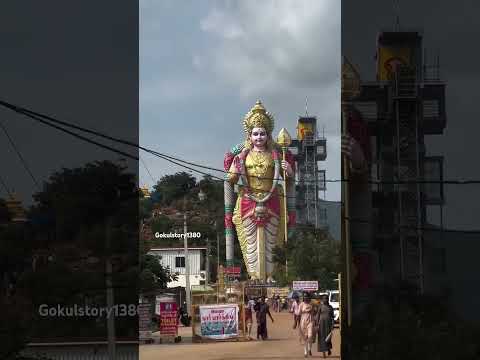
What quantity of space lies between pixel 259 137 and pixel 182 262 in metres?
1.64

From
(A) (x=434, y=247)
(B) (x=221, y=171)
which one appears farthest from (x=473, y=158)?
(B) (x=221, y=171)

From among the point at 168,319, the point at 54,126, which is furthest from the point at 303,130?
the point at 54,126

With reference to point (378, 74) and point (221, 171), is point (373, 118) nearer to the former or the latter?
point (378, 74)

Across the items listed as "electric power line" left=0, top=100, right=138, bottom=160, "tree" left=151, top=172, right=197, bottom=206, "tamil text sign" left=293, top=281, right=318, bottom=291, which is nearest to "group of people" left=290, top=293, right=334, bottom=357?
"tamil text sign" left=293, top=281, right=318, bottom=291

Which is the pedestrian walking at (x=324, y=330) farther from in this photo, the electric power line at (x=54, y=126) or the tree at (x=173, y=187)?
the electric power line at (x=54, y=126)

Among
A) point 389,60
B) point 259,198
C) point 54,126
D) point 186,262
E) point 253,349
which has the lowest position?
point 253,349

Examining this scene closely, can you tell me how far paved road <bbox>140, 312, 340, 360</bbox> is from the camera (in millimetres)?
9664

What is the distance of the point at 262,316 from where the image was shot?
400 inches

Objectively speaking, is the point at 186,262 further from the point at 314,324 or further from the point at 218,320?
the point at 314,324

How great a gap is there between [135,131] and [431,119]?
329 centimetres

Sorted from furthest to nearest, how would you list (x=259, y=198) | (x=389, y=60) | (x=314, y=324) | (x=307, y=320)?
(x=259, y=198), (x=389, y=60), (x=307, y=320), (x=314, y=324)

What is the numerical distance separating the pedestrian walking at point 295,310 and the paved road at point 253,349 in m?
0.06

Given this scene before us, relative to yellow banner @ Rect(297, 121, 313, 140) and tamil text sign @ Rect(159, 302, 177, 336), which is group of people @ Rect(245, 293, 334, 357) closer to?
tamil text sign @ Rect(159, 302, 177, 336)

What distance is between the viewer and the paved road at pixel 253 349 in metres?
9.66
